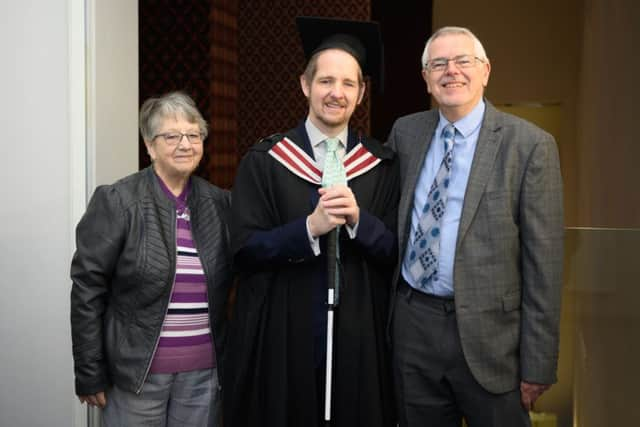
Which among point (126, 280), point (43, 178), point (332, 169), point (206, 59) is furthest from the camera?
point (206, 59)

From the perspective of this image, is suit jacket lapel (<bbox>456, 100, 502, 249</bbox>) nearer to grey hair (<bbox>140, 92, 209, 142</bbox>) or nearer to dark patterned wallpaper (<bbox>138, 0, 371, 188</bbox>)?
grey hair (<bbox>140, 92, 209, 142</bbox>)

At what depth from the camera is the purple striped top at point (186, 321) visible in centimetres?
250

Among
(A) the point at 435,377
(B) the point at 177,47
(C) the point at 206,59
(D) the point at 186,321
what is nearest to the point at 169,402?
(D) the point at 186,321

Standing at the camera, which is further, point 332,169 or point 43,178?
point 43,178

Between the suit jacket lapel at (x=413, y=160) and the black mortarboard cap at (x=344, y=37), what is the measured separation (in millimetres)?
255

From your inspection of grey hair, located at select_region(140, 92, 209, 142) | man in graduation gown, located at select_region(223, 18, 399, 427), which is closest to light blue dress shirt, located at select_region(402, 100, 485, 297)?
man in graduation gown, located at select_region(223, 18, 399, 427)

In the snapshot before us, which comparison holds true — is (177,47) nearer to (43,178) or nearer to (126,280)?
(43,178)

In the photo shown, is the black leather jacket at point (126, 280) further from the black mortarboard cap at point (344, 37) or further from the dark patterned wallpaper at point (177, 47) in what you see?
the dark patterned wallpaper at point (177, 47)

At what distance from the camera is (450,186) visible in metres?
2.34

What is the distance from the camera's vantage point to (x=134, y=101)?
3240 mm

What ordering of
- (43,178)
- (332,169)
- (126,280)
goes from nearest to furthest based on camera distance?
(332,169)
(126,280)
(43,178)

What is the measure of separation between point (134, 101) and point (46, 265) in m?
0.76

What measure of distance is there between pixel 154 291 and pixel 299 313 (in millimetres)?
467

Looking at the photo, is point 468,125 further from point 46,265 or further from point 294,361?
point 46,265
